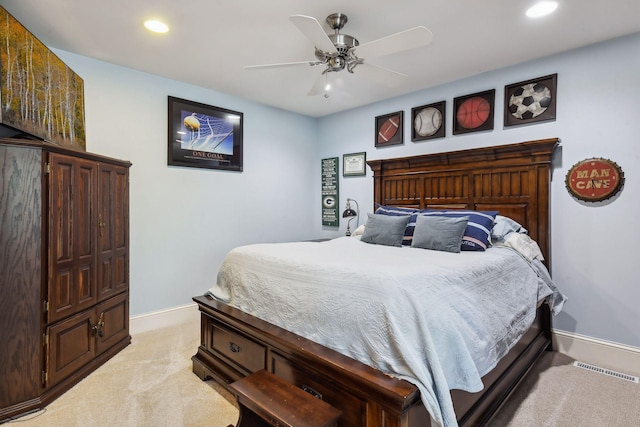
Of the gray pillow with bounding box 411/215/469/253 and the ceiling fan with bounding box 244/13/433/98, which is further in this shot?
the gray pillow with bounding box 411/215/469/253

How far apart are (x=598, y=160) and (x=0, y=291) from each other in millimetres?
4310

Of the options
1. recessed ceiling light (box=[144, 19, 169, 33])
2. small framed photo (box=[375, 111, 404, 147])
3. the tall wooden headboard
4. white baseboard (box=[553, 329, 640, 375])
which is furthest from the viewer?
small framed photo (box=[375, 111, 404, 147])

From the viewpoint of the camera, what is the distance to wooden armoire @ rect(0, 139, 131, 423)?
196 cm

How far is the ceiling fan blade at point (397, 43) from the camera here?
→ 186 centimetres

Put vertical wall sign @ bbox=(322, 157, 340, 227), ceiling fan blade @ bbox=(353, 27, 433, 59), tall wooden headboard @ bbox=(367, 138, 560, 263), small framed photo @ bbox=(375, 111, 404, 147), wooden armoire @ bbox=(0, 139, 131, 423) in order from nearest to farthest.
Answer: ceiling fan blade @ bbox=(353, 27, 433, 59) → wooden armoire @ bbox=(0, 139, 131, 423) → tall wooden headboard @ bbox=(367, 138, 560, 263) → small framed photo @ bbox=(375, 111, 404, 147) → vertical wall sign @ bbox=(322, 157, 340, 227)

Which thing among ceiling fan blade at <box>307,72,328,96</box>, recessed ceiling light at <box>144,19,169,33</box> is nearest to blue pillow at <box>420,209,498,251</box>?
ceiling fan blade at <box>307,72,328,96</box>

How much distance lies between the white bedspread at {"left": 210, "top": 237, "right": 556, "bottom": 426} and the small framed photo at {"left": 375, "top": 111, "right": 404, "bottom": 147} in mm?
1999

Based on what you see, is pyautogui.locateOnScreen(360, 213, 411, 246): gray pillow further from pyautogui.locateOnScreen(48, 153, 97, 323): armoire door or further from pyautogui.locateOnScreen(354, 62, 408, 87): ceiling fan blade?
pyautogui.locateOnScreen(48, 153, 97, 323): armoire door

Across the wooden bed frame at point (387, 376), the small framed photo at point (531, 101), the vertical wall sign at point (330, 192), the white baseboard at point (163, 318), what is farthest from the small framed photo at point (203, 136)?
the small framed photo at point (531, 101)

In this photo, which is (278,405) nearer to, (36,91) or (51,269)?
(51,269)

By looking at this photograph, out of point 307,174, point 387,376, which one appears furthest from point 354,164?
point 387,376

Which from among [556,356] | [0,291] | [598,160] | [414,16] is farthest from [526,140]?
[0,291]

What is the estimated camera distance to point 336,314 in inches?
64.6

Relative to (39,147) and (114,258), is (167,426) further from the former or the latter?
(39,147)
